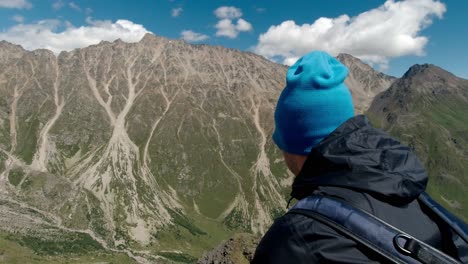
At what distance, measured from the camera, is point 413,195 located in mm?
4727

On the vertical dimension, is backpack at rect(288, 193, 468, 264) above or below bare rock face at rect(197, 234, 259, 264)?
above

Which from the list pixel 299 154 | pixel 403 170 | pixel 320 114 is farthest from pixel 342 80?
pixel 403 170

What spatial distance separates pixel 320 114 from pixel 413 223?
1872mm

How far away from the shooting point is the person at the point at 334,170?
13.3ft

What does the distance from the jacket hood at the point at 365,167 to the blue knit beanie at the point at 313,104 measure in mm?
457

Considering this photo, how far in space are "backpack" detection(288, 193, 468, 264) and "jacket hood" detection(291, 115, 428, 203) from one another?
1.57 ft

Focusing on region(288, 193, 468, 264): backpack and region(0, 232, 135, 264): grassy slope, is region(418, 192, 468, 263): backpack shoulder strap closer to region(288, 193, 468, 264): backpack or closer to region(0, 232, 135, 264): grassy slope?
region(288, 193, 468, 264): backpack

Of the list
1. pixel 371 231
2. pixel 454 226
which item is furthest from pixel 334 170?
pixel 454 226

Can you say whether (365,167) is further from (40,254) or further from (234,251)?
(40,254)

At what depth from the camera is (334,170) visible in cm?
475

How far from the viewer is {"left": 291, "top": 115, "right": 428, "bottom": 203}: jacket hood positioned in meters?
4.57

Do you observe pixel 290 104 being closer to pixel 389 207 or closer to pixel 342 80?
pixel 342 80

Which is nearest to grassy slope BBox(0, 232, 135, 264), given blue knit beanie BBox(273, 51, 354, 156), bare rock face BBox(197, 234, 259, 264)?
bare rock face BBox(197, 234, 259, 264)

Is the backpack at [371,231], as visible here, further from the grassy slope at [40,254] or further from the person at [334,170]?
the grassy slope at [40,254]
